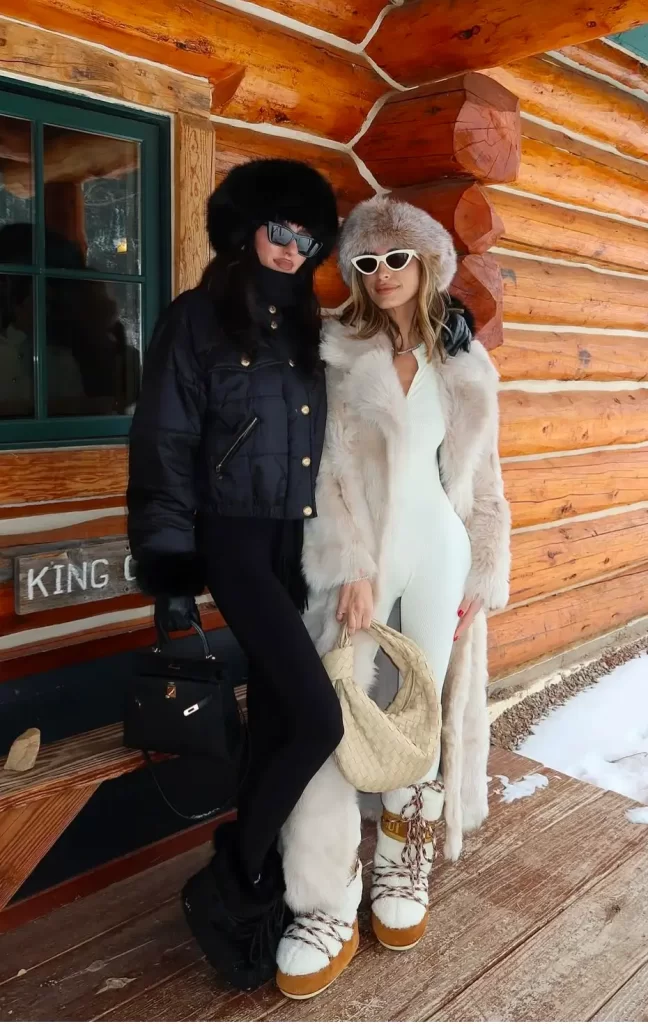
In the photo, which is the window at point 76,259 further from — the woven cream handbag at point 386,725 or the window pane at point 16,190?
the woven cream handbag at point 386,725

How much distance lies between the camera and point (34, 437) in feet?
8.87

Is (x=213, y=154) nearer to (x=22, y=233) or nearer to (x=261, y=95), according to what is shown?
(x=261, y=95)

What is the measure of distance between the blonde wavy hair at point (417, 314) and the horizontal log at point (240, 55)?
37.4 inches

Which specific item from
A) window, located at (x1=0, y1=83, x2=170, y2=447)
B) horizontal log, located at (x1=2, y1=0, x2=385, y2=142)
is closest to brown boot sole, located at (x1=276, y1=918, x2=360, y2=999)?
window, located at (x1=0, y1=83, x2=170, y2=447)

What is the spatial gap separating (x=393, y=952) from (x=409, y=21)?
3339 millimetres

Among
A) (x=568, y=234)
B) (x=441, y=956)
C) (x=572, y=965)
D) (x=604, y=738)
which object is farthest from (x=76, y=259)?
(x=604, y=738)

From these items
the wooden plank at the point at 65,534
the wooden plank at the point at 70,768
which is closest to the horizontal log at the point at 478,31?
the wooden plank at the point at 65,534

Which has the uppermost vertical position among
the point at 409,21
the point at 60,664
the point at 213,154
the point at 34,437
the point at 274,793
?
the point at 409,21

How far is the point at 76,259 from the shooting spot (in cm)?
279

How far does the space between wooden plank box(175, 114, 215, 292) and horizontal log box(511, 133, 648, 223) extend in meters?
2.10

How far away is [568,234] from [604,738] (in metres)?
2.80

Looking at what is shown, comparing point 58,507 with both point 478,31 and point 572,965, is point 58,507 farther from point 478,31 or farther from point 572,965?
point 478,31

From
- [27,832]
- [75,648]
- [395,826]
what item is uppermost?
[75,648]

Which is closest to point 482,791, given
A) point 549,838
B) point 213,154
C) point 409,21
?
point 549,838
